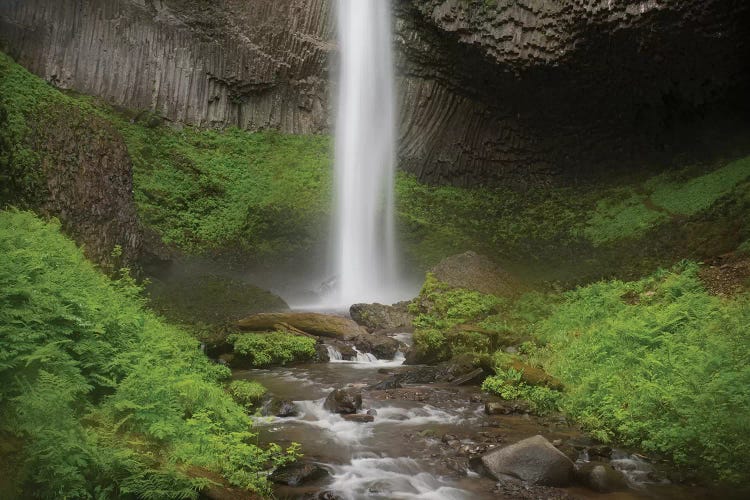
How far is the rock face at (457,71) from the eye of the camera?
23.3 meters

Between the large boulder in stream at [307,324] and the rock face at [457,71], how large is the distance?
615 inches

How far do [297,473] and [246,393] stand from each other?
2.71 m

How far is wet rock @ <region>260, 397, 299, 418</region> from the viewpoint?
8.29 metres

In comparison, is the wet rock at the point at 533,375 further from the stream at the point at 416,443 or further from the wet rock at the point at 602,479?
the wet rock at the point at 602,479

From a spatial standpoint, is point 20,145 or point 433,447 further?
point 20,145

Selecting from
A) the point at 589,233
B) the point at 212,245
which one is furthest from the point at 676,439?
the point at 212,245

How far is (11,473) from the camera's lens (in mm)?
3783

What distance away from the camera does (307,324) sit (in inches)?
545

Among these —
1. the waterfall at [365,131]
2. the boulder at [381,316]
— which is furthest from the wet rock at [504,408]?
the waterfall at [365,131]

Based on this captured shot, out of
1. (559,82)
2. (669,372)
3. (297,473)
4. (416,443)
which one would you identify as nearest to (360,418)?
(416,443)

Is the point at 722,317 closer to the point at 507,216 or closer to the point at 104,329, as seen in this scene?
the point at 104,329

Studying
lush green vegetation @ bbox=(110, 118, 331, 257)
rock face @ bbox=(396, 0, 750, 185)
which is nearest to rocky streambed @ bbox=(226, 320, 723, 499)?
lush green vegetation @ bbox=(110, 118, 331, 257)

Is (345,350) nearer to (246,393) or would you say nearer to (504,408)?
(246,393)

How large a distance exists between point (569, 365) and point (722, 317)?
2456mm
